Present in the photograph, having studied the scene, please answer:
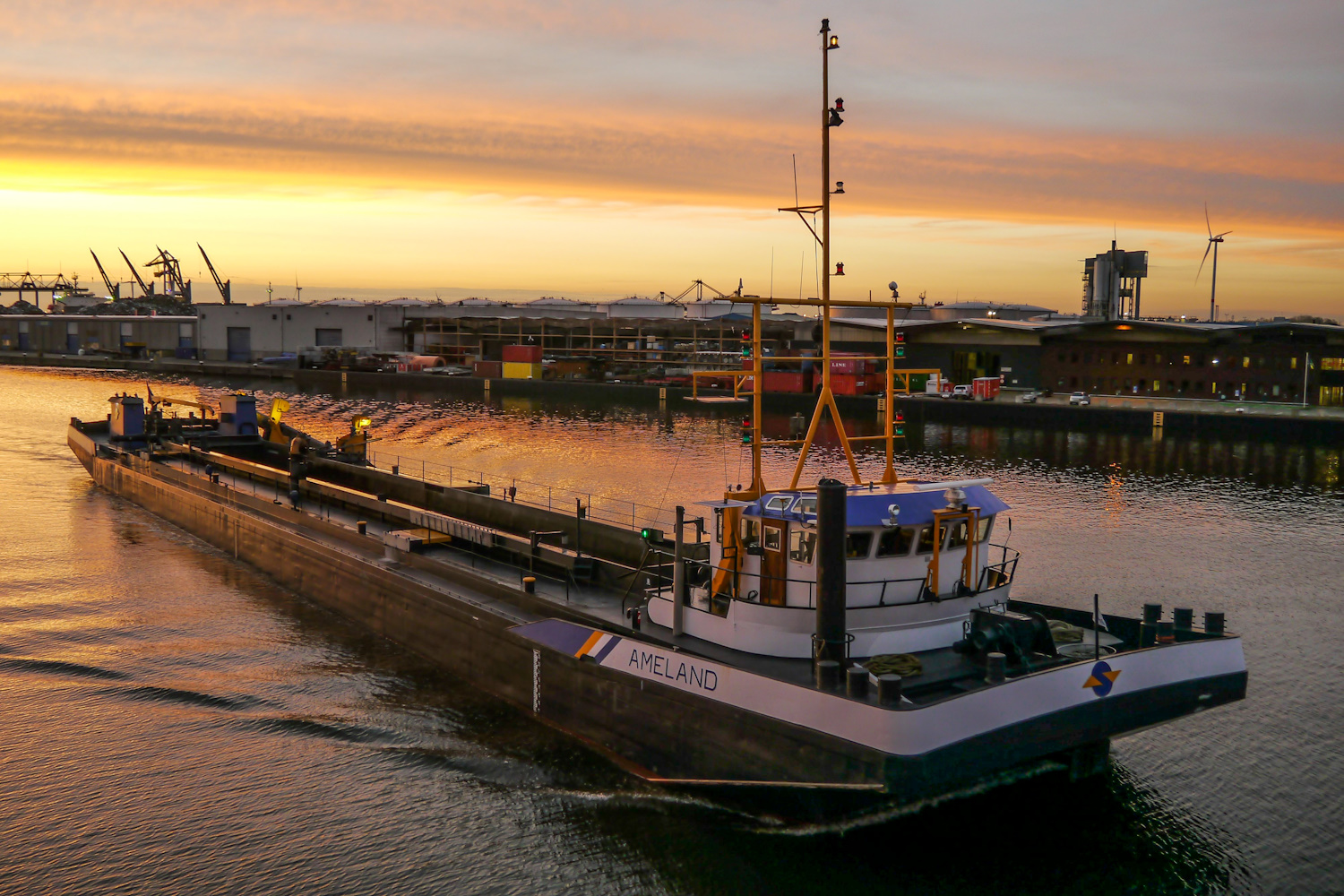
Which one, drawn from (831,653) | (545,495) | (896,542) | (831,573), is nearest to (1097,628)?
(896,542)

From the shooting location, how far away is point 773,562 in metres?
12.8

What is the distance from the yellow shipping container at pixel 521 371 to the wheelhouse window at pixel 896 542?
7701cm

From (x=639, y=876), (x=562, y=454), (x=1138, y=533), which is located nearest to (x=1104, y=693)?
(x=639, y=876)

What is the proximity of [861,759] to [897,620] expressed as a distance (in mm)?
2534

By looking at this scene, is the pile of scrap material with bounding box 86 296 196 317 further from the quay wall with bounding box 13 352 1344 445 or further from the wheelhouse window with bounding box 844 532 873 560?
the wheelhouse window with bounding box 844 532 873 560

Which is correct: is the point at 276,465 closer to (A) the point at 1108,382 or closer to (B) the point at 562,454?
(B) the point at 562,454

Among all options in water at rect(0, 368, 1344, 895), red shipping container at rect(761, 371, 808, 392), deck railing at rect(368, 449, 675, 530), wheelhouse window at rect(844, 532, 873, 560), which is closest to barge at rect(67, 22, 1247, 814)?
wheelhouse window at rect(844, 532, 873, 560)

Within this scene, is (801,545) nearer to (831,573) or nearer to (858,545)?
(858,545)

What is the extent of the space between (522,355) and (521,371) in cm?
178

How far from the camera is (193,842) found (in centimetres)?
1266

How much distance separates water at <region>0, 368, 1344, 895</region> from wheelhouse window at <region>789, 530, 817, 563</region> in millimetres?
3633

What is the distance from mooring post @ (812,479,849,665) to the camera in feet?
37.0

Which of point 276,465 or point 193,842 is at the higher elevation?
point 276,465

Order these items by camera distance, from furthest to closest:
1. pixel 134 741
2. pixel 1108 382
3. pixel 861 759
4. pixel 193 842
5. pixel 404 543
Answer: pixel 1108 382 → pixel 404 543 → pixel 134 741 → pixel 193 842 → pixel 861 759
